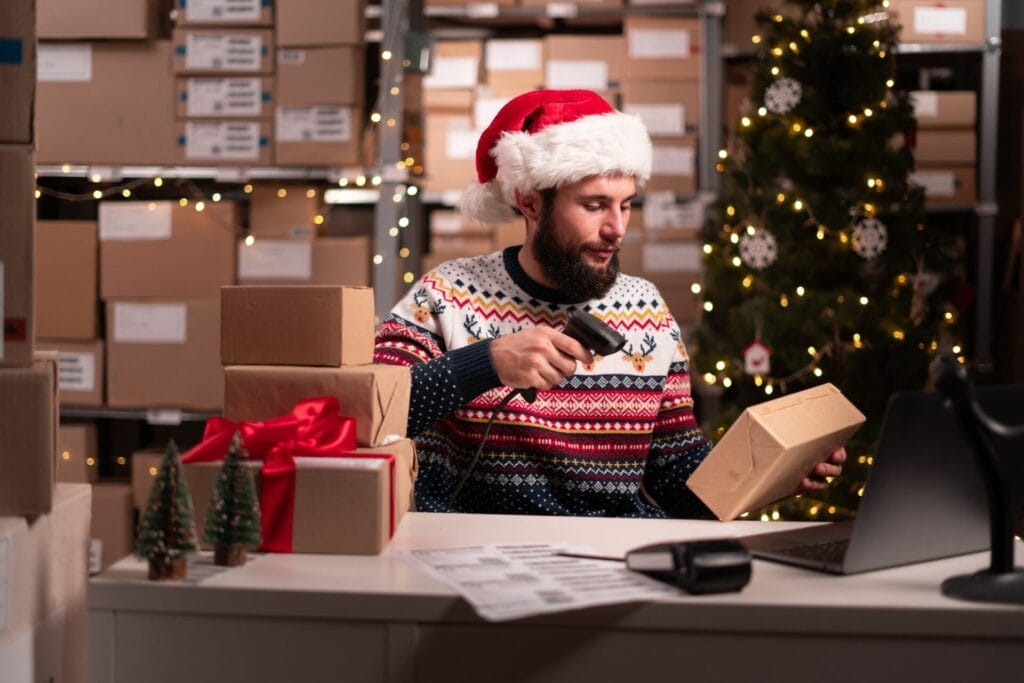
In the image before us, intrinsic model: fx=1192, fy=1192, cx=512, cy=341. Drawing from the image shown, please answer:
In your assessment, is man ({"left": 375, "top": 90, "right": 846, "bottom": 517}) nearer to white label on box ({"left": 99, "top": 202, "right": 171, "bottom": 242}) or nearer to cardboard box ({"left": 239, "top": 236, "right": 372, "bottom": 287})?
cardboard box ({"left": 239, "top": 236, "right": 372, "bottom": 287})

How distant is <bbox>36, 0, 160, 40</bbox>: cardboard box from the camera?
→ 140 inches

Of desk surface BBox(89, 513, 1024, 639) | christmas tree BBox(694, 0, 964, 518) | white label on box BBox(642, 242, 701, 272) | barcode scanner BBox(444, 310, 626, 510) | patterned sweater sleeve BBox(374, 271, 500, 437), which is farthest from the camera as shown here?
white label on box BBox(642, 242, 701, 272)

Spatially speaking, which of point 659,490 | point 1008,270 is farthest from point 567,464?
point 1008,270

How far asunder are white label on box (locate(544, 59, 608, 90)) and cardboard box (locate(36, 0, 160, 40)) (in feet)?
4.10

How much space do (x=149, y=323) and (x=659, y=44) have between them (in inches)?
72.0

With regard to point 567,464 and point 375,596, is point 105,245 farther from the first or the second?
point 375,596

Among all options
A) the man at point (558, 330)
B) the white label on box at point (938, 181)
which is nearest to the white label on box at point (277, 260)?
the man at point (558, 330)

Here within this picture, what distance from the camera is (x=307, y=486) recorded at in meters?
1.26

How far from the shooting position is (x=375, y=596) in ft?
3.51

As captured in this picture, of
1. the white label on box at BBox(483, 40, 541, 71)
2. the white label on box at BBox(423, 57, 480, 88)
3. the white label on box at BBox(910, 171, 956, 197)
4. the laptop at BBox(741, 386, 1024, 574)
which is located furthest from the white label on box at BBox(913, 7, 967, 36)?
the laptop at BBox(741, 386, 1024, 574)

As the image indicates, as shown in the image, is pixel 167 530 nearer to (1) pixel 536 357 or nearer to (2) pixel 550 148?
(1) pixel 536 357

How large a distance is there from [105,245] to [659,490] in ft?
7.28

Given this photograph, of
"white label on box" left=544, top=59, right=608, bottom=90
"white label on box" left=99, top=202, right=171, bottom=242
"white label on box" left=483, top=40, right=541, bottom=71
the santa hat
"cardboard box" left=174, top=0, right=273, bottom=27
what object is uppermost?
"cardboard box" left=174, top=0, right=273, bottom=27

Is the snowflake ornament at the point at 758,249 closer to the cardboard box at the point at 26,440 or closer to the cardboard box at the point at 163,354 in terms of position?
the cardboard box at the point at 163,354
